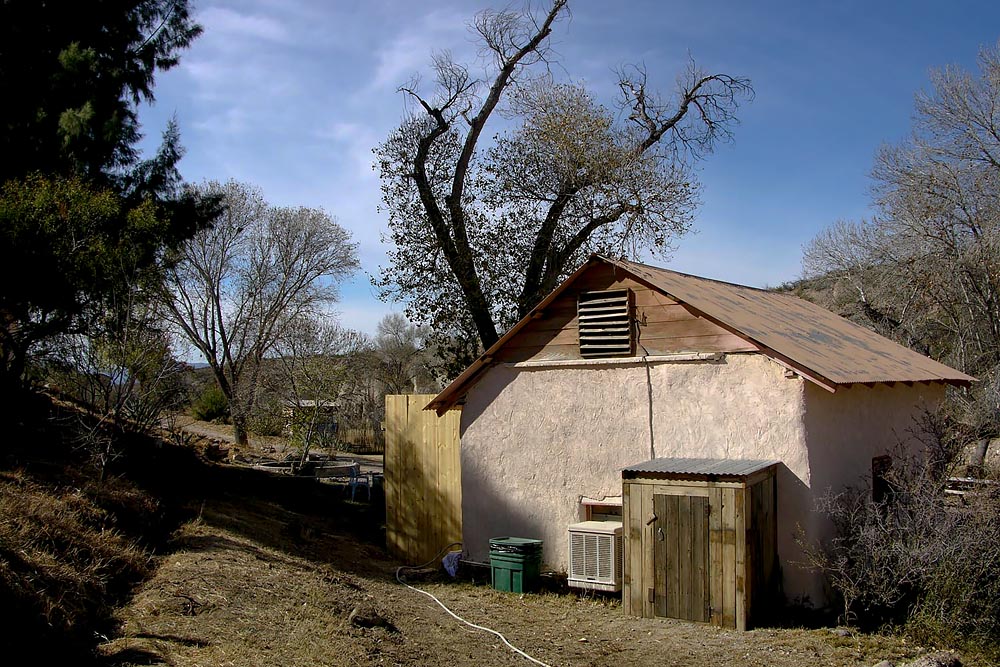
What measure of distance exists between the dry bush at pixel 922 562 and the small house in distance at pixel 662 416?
418mm

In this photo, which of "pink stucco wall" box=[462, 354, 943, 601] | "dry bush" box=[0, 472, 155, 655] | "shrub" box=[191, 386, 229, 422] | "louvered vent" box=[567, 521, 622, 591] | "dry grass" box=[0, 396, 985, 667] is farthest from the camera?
"shrub" box=[191, 386, 229, 422]

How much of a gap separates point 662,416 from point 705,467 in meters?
1.39

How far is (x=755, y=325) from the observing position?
10.5m

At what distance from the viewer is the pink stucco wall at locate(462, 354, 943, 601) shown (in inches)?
371

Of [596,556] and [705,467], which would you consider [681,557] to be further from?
[596,556]

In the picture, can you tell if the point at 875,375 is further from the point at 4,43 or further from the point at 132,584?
the point at 4,43

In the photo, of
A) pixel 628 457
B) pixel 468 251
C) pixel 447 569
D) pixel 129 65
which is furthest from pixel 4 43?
pixel 628 457

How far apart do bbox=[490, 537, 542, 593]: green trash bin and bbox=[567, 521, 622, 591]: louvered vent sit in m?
0.71

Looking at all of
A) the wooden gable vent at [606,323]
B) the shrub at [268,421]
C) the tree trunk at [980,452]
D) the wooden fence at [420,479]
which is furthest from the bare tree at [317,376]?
the tree trunk at [980,452]

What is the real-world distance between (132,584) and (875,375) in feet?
31.2

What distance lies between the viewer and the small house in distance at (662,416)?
928 cm

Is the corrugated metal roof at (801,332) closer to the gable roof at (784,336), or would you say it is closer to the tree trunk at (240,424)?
the gable roof at (784,336)

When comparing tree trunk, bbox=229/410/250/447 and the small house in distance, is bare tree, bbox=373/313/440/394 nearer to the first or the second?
tree trunk, bbox=229/410/250/447

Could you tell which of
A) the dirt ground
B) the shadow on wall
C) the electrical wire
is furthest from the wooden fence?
the shadow on wall
